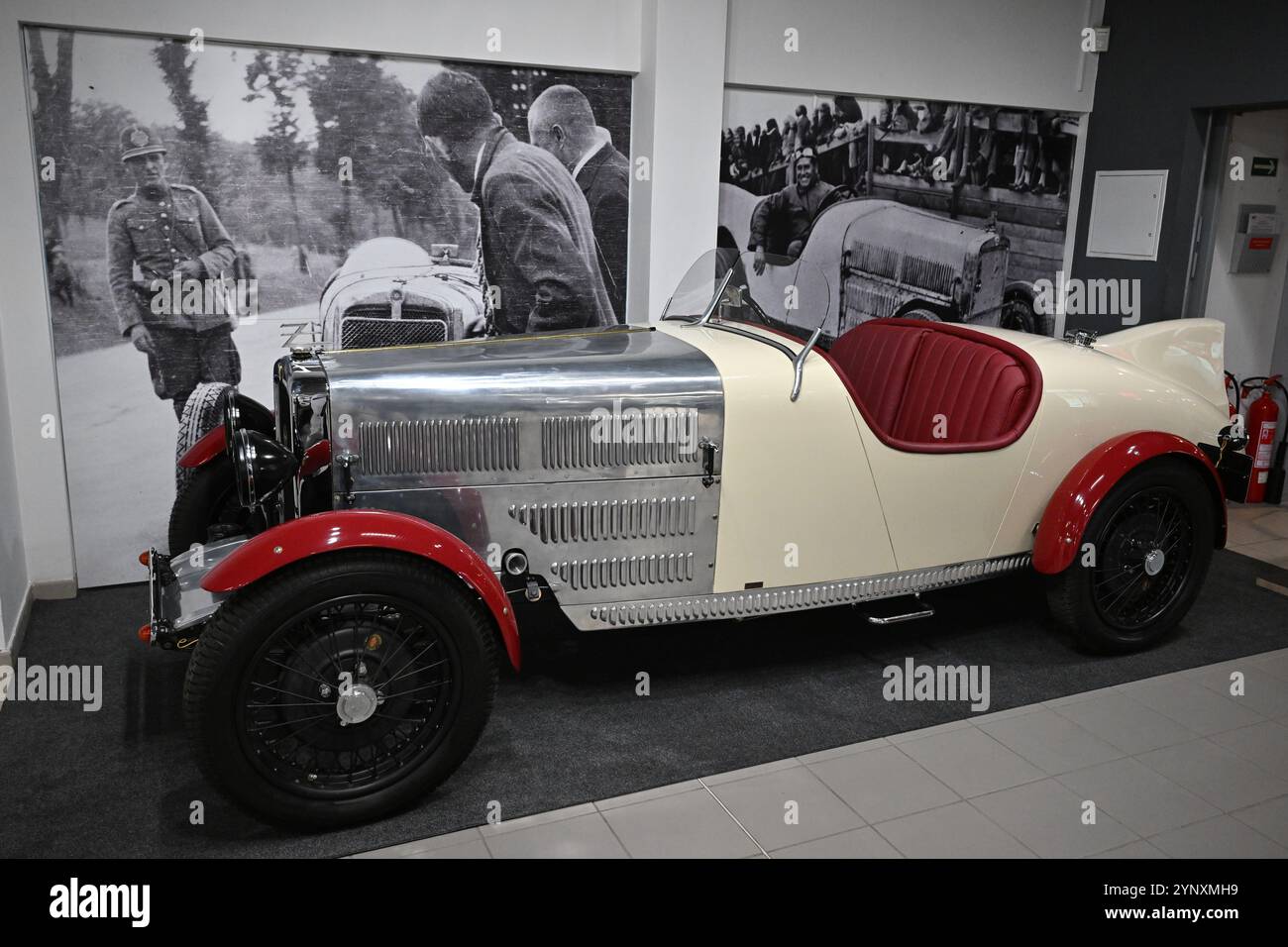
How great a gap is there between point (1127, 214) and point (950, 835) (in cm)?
495

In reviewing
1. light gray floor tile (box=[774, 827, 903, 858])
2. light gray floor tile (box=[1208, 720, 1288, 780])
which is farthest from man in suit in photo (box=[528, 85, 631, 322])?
light gray floor tile (box=[1208, 720, 1288, 780])

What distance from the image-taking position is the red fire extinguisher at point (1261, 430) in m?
6.07

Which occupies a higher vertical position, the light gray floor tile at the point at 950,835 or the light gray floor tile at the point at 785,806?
the light gray floor tile at the point at 785,806

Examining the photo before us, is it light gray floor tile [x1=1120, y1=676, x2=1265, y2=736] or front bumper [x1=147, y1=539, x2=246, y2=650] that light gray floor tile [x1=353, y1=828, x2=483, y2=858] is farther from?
light gray floor tile [x1=1120, y1=676, x2=1265, y2=736]

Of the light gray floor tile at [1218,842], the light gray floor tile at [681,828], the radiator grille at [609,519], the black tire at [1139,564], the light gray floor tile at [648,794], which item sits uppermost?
the radiator grille at [609,519]

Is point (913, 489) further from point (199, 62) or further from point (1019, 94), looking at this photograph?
point (1019, 94)

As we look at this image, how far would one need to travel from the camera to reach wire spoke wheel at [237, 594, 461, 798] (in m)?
2.71

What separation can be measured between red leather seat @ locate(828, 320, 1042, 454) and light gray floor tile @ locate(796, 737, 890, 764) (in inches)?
39.4

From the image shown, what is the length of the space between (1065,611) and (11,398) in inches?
173

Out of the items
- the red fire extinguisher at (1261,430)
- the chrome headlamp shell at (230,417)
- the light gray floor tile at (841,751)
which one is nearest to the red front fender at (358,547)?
the chrome headlamp shell at (230,417)

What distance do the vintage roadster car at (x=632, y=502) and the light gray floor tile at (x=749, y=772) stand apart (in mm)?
512

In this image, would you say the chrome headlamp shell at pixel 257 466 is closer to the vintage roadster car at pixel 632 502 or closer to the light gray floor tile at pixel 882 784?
the vintage roadster car at pixel 632 502

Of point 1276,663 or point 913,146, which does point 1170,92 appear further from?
point 1276,663

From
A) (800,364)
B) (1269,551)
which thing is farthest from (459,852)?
(1269,551)
